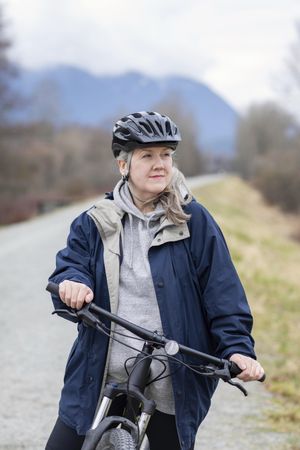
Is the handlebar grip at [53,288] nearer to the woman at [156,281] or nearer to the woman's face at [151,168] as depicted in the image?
the woman at [156,281]

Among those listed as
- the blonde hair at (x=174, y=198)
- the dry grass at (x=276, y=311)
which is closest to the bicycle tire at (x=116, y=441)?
the blonde hair at (x=174, y=198)

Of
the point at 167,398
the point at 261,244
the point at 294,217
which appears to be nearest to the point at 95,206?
the point at 167,398

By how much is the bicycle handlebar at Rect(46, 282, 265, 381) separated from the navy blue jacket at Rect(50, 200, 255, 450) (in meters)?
0.10

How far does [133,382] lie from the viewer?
2.71m

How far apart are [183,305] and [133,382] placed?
0.36 metres

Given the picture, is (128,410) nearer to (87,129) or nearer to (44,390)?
(44,390)

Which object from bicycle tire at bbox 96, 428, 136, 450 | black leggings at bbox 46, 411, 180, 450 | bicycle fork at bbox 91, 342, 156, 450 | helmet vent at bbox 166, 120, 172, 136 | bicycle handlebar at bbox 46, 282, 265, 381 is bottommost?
black leggings at bbox 46, 411, 180, 450

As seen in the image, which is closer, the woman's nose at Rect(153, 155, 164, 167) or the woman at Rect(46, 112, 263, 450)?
the woman at Rect(46, 112, 263, 450)

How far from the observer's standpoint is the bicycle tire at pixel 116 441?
2492 mm

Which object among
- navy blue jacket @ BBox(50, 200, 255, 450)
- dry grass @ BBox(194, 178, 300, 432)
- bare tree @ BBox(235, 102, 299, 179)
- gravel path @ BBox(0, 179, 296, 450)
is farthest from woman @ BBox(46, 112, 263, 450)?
bare tree @ BBox(235, 102, 299, 179)

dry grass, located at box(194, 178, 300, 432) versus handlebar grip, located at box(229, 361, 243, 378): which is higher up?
handlebar grip, located at box(229, 361, 243, 378)

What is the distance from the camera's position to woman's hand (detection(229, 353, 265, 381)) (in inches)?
104

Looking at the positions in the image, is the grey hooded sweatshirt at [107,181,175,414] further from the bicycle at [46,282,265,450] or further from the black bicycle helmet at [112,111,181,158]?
the black bicycle helmet at [112,111,181,158]

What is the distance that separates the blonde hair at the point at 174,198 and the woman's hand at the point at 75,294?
0.45 metres
